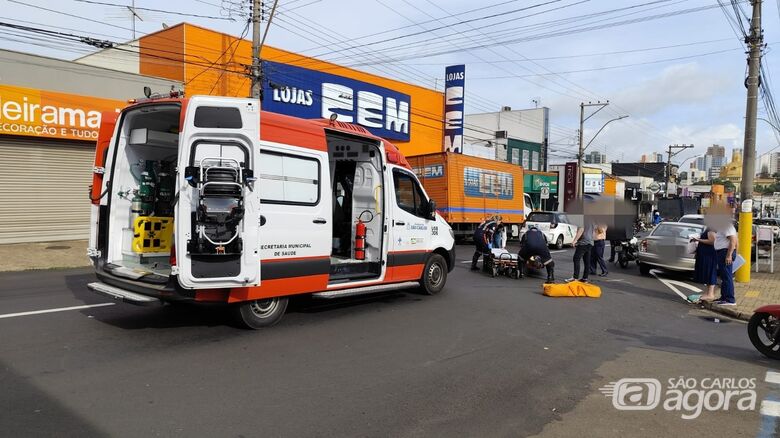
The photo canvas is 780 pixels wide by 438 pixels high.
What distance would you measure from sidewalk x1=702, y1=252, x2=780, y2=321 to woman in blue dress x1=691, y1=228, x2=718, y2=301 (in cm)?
28

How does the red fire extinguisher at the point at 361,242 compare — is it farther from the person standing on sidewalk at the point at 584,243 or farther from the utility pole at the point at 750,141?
the utility pole at the point at 750,141

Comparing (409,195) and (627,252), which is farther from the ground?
(409,195)

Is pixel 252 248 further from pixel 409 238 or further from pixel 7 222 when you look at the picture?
pixel 7 222

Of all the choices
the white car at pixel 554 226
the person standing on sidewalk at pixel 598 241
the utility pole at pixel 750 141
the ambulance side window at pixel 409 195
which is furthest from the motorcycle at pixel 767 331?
the white car at pixel 554 226

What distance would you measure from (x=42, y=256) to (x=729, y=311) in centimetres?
1546

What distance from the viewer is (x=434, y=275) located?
962 centimetres

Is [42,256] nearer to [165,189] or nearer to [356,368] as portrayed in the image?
[165,189]

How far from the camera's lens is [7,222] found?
15047 mm

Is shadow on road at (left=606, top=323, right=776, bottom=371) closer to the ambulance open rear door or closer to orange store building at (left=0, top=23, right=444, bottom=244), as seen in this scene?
the ambulance open rear door

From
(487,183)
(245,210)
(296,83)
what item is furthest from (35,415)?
(296,83)

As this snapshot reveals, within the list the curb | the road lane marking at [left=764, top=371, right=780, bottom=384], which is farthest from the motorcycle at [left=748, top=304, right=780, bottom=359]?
the curb

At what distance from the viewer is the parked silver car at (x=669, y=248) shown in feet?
42.6

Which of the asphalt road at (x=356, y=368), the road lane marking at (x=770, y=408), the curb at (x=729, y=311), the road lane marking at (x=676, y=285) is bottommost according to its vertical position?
the road lane marking at (x=676, y=285)

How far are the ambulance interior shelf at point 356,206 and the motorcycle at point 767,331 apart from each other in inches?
196
